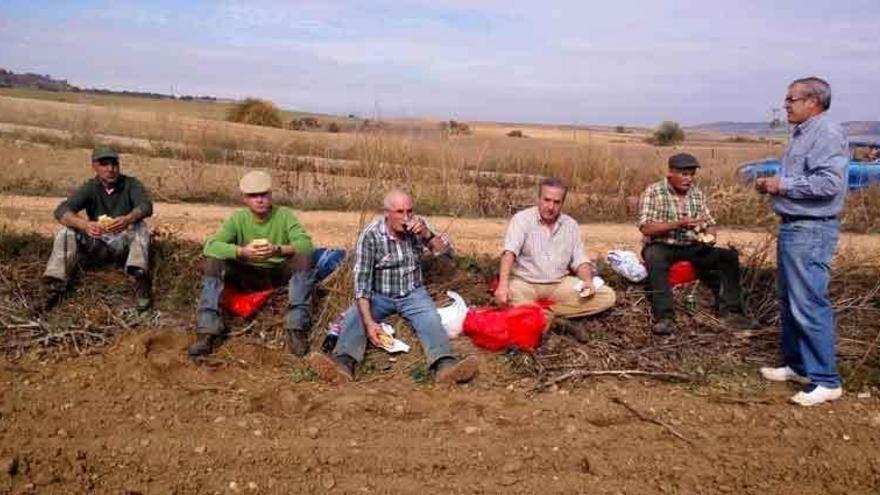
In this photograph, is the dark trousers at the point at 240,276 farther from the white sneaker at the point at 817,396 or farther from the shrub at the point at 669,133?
the shrub at the point at 669,133

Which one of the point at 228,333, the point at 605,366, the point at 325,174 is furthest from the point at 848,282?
the point at 325,174

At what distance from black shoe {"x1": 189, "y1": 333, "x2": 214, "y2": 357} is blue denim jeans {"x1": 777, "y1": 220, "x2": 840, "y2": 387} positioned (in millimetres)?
3802

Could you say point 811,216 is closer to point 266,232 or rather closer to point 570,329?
point 570,329

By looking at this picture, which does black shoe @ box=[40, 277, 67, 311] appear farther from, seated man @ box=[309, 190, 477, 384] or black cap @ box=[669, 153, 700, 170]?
black cap @ box=[669, 153, 700, 170]

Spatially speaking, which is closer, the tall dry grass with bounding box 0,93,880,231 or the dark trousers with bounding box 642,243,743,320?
the dark trousers with bounding box 642,243,743,320

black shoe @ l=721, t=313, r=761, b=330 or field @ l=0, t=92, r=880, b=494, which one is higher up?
black shoe @ l=721, t=313, r=761, b=330

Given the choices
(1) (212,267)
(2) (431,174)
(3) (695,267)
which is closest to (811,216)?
(3) (695,267)

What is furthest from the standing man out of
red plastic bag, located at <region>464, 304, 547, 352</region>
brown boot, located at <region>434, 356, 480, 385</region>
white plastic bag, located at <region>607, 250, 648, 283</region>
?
brown boot, located at <region>434, 356, 480, 385</region>

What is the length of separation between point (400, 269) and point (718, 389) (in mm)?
2297

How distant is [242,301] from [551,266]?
7.63 ft

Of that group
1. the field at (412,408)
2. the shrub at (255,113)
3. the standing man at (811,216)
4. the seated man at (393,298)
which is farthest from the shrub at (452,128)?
the shrub at (255,113)

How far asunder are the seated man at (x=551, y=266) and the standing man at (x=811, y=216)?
137cm

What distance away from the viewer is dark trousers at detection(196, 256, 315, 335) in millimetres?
5188

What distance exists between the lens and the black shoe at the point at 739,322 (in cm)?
586
